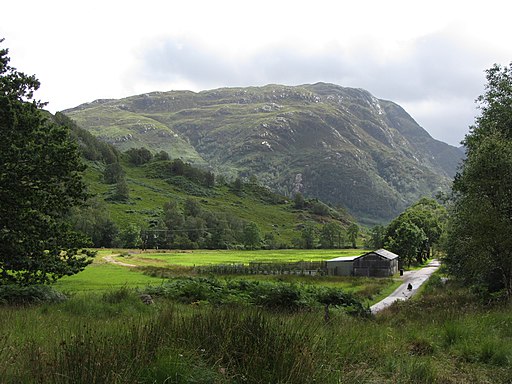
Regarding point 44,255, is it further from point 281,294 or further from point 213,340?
point 213,340

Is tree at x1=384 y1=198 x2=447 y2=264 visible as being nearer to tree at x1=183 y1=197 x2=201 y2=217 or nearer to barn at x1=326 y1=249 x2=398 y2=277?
barn at x1=326 y1=249 x2=398 y2=277

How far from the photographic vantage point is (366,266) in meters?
73.1

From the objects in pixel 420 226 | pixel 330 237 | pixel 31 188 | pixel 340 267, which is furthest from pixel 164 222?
pixel 31 188

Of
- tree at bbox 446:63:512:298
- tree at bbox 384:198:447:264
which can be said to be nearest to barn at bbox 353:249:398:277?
tree at bbox 384:198:447:264

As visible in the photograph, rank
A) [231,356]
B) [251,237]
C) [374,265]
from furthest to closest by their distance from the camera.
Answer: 1. [251,237]
2. [374,265]
3. [231,356]

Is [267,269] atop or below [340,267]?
atop

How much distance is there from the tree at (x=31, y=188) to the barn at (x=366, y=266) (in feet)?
188

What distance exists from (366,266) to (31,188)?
206 ft

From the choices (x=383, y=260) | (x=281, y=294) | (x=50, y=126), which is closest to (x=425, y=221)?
(x=383, y=260)

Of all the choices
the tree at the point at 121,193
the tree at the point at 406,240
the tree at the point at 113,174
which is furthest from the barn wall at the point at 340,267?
the tree at the point at 113,174

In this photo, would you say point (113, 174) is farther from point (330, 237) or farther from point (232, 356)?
point (232, 356)

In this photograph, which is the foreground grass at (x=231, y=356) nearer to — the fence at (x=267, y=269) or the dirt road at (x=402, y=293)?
the dirt road at (x=402, y=293)

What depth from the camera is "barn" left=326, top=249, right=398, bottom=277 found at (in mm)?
72188

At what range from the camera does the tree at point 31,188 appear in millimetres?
18172
